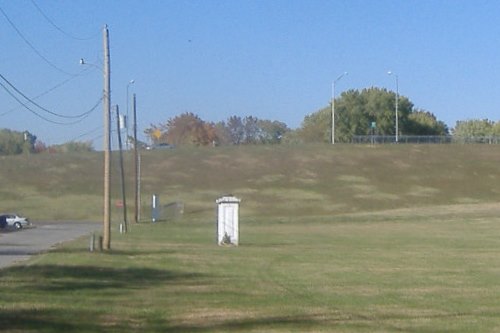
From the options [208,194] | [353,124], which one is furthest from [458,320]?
[353,124]

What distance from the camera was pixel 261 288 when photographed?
26.9m

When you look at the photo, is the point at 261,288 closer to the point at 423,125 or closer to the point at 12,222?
the point at 12,222

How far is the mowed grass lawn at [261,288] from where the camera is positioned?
1956 cm

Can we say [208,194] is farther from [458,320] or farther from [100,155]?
[458,320]

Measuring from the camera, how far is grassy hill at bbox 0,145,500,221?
100688 millimetres

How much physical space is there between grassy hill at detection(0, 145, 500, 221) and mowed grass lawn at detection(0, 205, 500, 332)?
47071 millimetres

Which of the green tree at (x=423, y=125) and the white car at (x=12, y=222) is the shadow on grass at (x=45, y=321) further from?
the green tree at (x=423, y=125)

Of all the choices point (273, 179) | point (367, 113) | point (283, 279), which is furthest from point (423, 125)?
point (283, 279)

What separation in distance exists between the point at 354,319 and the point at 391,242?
31574 millimetres

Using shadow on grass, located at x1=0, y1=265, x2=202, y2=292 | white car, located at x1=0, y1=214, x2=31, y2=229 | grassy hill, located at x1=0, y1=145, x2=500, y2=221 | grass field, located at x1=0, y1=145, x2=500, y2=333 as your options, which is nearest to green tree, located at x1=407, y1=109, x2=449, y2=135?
grassy hill, located at x1=0, y1=145, x2=500, y2=221

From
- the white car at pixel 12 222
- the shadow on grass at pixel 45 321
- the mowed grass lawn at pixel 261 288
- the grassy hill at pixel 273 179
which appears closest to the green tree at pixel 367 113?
the grassy hill at pixel 273 179

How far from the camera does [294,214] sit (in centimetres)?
9631

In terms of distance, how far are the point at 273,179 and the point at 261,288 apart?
86.9 m

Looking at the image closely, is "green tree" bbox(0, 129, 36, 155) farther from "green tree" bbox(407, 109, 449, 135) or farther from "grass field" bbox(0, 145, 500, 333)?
"grass field" bbox(0, 145, 500, 333)
